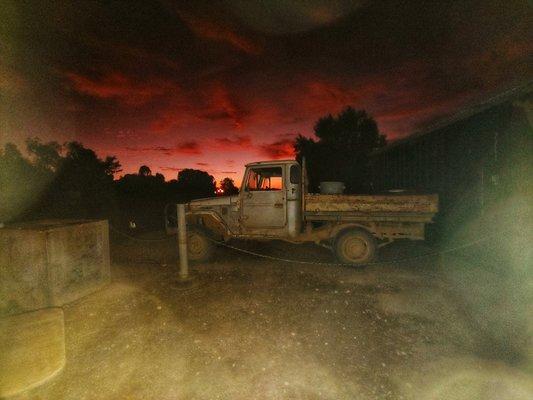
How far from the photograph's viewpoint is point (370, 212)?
5527 mm

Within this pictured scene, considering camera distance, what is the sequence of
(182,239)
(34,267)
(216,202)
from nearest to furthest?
(34,267) < (182,239) < (216,202)

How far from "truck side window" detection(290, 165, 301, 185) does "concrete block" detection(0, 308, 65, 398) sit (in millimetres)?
4523

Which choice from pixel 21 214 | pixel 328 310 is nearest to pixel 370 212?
pixel 328 310

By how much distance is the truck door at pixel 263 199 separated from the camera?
5.88 m

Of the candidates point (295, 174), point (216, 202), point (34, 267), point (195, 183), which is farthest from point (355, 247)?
point (195, 183)

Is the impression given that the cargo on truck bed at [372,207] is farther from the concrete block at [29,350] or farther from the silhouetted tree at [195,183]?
the silhouetted tree at [195,183]

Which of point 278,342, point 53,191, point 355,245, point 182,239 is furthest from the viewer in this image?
point 53,191

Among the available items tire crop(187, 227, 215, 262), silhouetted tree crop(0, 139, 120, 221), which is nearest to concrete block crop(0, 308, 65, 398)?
tire crop(187, 227, 215, 262)

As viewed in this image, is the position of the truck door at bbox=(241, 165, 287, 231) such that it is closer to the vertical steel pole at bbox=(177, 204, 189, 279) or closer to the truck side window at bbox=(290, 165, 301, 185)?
the truck side window at bbox=(290, 165, 301, 185)

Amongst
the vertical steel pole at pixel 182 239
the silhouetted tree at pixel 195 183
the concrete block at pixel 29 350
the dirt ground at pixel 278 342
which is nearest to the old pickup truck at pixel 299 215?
the dirt ground at pixel 278 342

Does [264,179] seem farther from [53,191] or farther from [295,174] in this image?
[53,191]

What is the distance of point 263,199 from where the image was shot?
5.96 metres

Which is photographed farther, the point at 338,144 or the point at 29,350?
the point at 338,144

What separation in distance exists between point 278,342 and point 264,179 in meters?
3.78
